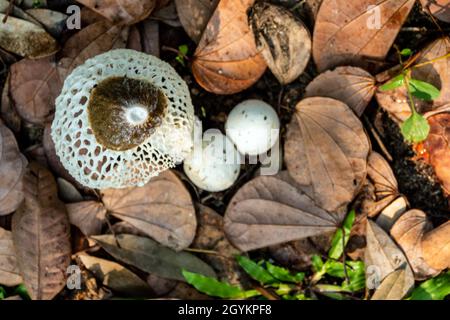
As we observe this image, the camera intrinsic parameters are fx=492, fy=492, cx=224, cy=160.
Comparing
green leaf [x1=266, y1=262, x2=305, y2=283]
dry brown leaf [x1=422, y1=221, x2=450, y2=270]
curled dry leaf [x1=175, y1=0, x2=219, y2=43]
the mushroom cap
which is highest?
curled dry leaf [x1=175, y1=0, x2=219, y2=43]

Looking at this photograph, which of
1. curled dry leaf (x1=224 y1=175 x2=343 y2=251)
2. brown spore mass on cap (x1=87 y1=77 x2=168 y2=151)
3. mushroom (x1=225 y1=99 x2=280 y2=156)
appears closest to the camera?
brown spore mass on cap (x1=87 y1=77 x2=168 y2=151)

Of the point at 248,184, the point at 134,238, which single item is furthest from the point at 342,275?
the point at 134,238

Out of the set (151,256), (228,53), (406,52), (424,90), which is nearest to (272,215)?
(151,256)

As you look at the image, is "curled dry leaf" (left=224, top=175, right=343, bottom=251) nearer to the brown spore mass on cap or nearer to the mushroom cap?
the mushroom cap

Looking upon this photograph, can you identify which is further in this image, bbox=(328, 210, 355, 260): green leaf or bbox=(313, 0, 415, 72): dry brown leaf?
bbox=(328, 210, 355, 260): green leaf

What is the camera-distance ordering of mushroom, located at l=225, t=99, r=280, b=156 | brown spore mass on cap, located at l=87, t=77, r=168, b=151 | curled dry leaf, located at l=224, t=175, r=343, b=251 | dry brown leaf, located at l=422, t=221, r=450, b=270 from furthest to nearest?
curled dry leaf, located at l=224, t=175, r=343, b=251 → dry brown leaf, located at l=422, t=221, r=450, b=270 → mushroom, located at l=225, t=99, r=280, b=156 → brown spore mass on cap, located at l=87, t=77, r=168, b=151

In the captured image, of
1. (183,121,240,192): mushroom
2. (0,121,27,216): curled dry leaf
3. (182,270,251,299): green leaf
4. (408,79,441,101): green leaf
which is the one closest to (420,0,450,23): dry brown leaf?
(408,79,441,101): green leaf

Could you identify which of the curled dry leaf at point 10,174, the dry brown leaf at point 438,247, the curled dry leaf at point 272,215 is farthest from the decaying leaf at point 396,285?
the curled dry leaf at point 10,174
